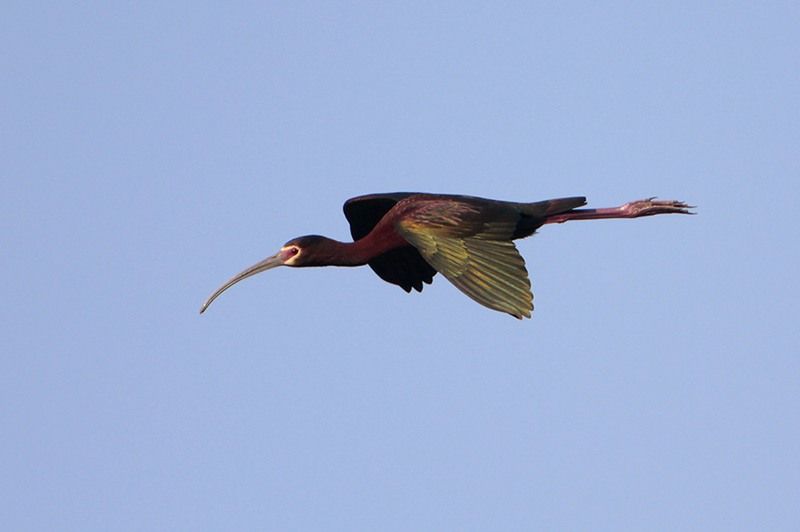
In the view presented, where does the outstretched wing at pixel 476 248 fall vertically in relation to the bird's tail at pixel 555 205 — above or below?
below

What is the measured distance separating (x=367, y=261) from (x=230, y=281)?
1.85 meters

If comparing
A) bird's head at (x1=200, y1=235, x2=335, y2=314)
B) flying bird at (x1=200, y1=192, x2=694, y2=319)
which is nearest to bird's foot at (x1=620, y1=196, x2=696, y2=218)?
Result: flying bird at (x1=200, y1=192, x2=694, y2=319)

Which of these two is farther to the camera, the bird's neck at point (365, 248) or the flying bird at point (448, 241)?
the bird's neck at point (365, 248)

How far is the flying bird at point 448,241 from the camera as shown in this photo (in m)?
18.5

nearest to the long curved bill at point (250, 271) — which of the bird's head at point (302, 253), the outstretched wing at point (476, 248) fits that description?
the bird's head at point (302, 253)

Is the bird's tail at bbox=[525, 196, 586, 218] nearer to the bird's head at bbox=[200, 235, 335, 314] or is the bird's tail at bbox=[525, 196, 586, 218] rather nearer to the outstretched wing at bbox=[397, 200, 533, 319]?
the outstretched wing at bbox=[397, 200, 533, 319]

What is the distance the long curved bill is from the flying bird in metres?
0.01

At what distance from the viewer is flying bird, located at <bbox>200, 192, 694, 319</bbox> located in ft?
60.6

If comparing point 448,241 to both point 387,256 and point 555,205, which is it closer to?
point 555,205

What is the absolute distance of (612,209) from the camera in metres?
22.7

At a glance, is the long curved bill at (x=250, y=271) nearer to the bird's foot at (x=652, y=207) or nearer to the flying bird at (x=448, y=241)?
the flying bird at (x=448, y=241)

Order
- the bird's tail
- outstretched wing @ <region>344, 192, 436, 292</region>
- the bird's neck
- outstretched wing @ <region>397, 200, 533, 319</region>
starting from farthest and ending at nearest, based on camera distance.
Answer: outstretched wing @ <region>344, 192, 436, 292</region>, the bird's tail, the bird's neck, outstretched wing @ <region>397, 200, 533, 319</region>

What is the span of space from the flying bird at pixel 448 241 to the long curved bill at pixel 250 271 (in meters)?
0.01

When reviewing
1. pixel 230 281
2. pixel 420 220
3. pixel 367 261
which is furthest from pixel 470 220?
pixel 230 281
